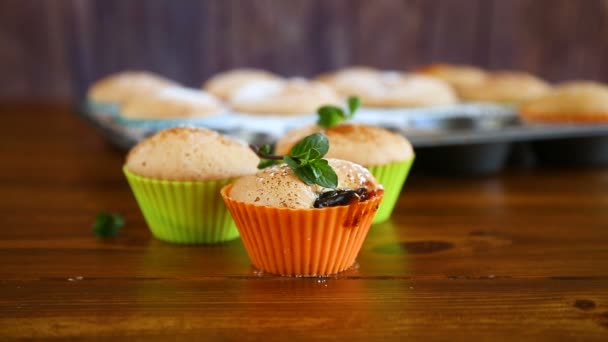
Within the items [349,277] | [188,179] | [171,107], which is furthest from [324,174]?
[171,107]

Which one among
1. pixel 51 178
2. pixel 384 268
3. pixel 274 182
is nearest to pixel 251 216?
pixel 274 182

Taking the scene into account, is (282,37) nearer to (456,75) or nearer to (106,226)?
(456,75)

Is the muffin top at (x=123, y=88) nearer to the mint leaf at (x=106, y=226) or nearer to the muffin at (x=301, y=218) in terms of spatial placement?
the mint leaf at (x=106, y=226)

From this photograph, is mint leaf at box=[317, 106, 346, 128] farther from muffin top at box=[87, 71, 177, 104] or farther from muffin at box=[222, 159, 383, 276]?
muffin top at box=[87, 71, 177, 104]

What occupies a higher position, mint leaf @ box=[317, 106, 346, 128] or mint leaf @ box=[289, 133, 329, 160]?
mint leaf @ box=[289, 133, 329, 160]

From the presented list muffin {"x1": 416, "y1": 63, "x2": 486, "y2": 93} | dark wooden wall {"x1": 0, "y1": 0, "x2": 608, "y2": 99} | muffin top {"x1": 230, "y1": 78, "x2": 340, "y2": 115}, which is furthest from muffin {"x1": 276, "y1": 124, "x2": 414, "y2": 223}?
dark wooden wall {"x1": 0, "y1": 0, "x2": 608, "y2": 99}

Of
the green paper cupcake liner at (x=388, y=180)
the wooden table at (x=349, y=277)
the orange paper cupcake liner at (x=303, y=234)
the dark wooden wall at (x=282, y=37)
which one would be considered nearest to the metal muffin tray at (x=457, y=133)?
the wooden table at (x=349, y=277)
